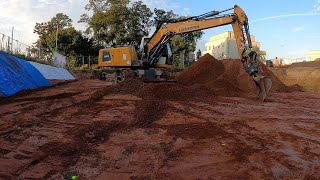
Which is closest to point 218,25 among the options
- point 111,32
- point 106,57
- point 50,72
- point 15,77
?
point 106,57

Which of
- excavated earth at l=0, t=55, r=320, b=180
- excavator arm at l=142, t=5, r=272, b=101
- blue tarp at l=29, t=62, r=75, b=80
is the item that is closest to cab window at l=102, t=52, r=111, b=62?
excavator arm at l=142, t=5, r=272, b=101

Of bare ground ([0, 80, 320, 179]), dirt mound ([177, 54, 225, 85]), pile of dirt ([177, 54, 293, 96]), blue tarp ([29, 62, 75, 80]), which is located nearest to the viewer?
bare ground ([0, 80, 320, 179])

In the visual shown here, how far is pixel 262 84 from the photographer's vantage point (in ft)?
43.2

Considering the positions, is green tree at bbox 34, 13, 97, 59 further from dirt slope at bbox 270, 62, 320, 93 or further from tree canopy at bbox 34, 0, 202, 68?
dirt slope at bbox 270, 62, 320, 93

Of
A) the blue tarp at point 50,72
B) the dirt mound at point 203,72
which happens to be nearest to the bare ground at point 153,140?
the dirt mound at point 203,72

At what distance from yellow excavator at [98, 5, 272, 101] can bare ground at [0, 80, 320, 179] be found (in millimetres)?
2350

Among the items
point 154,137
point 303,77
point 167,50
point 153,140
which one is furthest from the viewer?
point 303,77

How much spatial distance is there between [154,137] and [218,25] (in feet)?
30.0

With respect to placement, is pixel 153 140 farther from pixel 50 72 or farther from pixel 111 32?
pixel 111 32

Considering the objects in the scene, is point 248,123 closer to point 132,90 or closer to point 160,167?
point 160,167

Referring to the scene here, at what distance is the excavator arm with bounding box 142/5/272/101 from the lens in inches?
513

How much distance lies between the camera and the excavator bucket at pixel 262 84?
1294cm

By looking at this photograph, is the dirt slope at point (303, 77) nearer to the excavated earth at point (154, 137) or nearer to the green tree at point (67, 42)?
the excavated earth at point (154, 137)

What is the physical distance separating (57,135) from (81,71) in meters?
28.0
